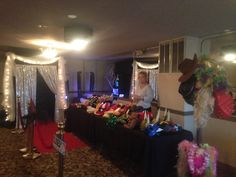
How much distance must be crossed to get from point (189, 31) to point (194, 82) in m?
1.55

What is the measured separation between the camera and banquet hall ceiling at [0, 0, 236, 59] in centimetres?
208

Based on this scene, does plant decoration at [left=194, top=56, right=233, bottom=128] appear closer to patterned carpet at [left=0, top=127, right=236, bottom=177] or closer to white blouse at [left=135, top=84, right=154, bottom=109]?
patterned carpet at [left=0, top=127, right=236, bottom=177]

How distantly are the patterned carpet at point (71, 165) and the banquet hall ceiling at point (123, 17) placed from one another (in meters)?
2.10

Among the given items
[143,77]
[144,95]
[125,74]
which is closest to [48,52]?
[125,74]

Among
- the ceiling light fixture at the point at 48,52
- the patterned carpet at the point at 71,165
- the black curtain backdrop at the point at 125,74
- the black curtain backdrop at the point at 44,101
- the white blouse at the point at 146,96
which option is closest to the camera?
the patterned carpet at the point at 71,165

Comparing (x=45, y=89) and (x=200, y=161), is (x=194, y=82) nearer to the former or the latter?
(x=200, y=161)

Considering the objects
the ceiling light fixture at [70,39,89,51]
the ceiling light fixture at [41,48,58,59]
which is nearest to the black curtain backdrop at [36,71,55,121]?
the ceiling light fixture at [41,48,58,59]

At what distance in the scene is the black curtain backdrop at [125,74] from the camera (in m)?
6.75

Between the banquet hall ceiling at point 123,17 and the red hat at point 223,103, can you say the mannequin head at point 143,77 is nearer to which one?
the banquet hall ceiling at point 123,17

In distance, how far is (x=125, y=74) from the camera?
7.06m

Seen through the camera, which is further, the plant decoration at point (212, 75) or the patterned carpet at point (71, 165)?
the patterned carpet at point (71, 165)

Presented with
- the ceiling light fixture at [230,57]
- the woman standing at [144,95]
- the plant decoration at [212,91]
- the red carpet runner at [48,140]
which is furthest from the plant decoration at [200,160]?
Answer: the red carpet runner at [48,140]

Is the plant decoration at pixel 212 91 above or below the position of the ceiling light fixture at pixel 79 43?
below

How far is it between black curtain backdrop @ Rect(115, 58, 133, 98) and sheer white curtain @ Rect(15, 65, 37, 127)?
2715 mm
